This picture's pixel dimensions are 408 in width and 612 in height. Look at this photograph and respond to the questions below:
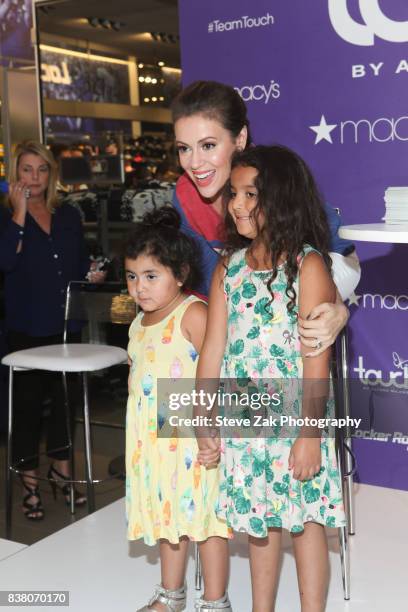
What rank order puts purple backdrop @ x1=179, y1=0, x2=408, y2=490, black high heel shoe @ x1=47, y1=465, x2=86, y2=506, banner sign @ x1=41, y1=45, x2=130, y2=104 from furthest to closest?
banner sign @ x1=41, y1=45, x2=130, y2=104, black high heel shoe @ x1=47, y1=465, x2=86, y2=506, purple backdrop @ x1=179, y1=0, x2=408, y2=490

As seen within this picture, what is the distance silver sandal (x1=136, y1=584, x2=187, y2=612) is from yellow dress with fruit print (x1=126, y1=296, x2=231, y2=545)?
15 centimetres

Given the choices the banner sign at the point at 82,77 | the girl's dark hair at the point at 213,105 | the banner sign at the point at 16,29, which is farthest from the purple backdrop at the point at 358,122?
the banner sign at the point at 82,77

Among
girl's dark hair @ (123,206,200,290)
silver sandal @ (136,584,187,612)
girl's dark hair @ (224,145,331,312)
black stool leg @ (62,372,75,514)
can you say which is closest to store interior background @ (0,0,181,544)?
black stool leg @ (62,372,75,514)

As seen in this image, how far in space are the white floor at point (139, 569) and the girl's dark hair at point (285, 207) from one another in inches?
36.8

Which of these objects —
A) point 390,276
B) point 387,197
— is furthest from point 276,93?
point 387,197

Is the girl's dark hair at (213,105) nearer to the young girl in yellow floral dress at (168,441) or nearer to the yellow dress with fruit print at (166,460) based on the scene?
the young girl in yellow floral dress at (168,441)

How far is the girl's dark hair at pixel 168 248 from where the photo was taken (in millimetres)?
2027

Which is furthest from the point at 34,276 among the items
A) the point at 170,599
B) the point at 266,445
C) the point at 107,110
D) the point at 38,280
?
the point at 107,110

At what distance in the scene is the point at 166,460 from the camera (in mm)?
2027

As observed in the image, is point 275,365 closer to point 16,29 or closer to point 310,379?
point 310,379

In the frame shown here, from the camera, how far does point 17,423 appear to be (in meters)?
3.51

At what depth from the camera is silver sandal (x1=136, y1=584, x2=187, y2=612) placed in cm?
208

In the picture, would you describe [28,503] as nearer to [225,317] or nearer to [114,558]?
[114,558]

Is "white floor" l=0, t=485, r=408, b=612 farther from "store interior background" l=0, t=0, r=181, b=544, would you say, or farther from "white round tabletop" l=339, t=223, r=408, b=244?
"store interior background" l=0, t=0, r=181, b=544
